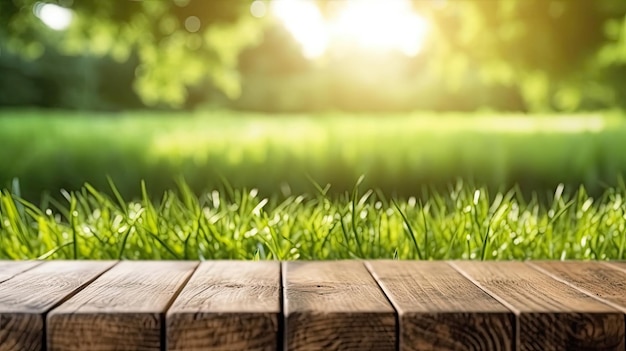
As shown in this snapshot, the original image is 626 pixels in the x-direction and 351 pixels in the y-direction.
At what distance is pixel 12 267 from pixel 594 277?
1.28 meters

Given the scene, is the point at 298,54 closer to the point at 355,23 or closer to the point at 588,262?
the point at 355,23

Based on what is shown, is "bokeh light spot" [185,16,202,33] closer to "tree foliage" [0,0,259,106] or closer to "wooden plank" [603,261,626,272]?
"tree foliage" [0,0,259,106]

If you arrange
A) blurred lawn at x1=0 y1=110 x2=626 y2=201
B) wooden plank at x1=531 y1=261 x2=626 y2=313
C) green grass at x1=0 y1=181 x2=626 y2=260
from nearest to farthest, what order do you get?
wooden plank at x1=531 y1=261 x2=626 y2=313 → green grass at x1=0 y1=181 x2=626 y2=260 → blurred lawn at x1=0 y1=110 x2=626 y2=201

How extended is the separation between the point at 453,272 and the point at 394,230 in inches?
43.6

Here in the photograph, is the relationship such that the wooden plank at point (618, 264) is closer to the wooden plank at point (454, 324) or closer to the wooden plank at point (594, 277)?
the wooden plank at point (594, 277)

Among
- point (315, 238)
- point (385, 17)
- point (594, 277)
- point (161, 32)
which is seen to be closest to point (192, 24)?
point (161, 32)

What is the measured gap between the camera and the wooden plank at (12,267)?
157cm

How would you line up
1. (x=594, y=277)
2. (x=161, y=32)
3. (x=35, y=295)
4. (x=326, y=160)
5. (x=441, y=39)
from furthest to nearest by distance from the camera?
(x=441, y=39) < (x=161, y=32) < (x=326, y=160) < (x=594, y=277) < (x=35, y=295)

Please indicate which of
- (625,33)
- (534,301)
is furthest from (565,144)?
(534,301)

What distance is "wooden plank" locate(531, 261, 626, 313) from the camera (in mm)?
1359

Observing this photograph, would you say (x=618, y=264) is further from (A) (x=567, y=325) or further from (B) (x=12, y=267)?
(B) (x=12, y=267)

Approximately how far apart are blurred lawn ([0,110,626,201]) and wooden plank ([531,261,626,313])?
15.1ft

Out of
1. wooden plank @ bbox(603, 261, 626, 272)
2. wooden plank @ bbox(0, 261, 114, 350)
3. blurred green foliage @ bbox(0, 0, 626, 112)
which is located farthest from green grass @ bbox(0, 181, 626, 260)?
blurred green foliage @ bbox(0, 0, 626, 112)

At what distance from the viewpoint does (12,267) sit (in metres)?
1.70
